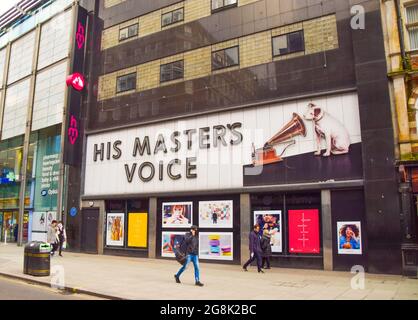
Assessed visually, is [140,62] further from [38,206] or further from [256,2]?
[38,206]

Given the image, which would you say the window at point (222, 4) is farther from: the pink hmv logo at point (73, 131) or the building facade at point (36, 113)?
the pink hmv logo at point (73, 131)

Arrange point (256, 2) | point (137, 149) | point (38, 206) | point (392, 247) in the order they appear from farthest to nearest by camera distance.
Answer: point (38, 206), point (137, 149), point (256, 2), point (392, 247)

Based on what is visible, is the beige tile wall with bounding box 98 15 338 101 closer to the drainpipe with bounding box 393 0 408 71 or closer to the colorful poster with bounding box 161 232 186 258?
the drainpipe with bounding box 393 0 408 71

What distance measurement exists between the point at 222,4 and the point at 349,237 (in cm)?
1366

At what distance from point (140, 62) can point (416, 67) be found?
1524cm

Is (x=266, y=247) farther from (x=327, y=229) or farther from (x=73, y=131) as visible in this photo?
(x=73, y=131)

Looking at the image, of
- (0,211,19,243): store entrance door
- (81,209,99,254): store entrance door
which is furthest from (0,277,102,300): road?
(0,211,19,243): store entrance door

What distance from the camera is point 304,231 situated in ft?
54.5

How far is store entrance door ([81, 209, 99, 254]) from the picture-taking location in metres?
23.3

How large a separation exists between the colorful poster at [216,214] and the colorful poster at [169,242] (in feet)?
5.49

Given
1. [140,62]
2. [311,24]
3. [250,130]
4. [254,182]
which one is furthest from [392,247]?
[140,62]

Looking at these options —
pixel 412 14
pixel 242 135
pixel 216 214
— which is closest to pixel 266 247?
pixel 216 214

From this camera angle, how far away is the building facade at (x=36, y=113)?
26875 millimetres
